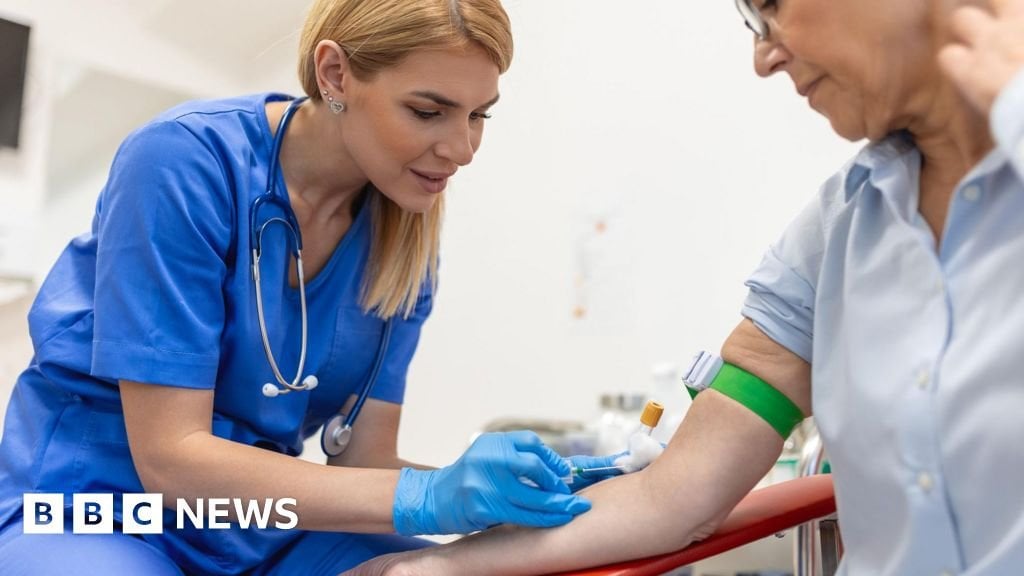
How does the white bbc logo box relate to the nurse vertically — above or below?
below

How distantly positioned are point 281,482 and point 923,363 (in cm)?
76

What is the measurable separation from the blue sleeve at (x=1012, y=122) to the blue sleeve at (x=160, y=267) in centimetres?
94

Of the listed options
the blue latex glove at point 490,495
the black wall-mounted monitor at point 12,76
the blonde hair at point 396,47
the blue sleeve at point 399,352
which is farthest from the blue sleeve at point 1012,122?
the black wall-mounted monitor at point 12,76

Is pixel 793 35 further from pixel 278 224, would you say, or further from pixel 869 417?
pixel 278 224

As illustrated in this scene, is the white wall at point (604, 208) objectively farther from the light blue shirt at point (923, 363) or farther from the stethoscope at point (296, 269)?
the light blue shirt at point (923, 363)

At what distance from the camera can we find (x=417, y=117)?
1.39 metres

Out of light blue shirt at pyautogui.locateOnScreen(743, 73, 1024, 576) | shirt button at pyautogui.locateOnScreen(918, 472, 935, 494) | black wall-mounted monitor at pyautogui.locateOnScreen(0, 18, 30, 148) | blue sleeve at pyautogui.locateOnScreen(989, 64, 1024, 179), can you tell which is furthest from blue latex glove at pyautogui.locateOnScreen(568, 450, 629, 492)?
black wall-mounted monitor at pyautogui.locateOnScreen(0, 18, 30, 148)

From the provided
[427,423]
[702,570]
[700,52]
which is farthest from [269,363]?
[427,423]

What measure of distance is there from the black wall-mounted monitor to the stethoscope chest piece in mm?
3220

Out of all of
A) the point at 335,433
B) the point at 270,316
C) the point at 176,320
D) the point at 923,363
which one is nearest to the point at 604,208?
the point at 335,433

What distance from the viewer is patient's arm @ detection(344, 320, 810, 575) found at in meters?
1.12

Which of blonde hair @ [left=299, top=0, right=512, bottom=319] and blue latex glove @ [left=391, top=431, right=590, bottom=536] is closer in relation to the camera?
blue latex glove @ [left=391, top=431, right=590, bottom=536]

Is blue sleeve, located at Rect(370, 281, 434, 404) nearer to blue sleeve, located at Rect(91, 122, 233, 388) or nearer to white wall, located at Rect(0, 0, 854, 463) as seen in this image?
blue sleeve, located at Rect(91, 122, 233, 388)

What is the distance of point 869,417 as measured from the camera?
941 mm
